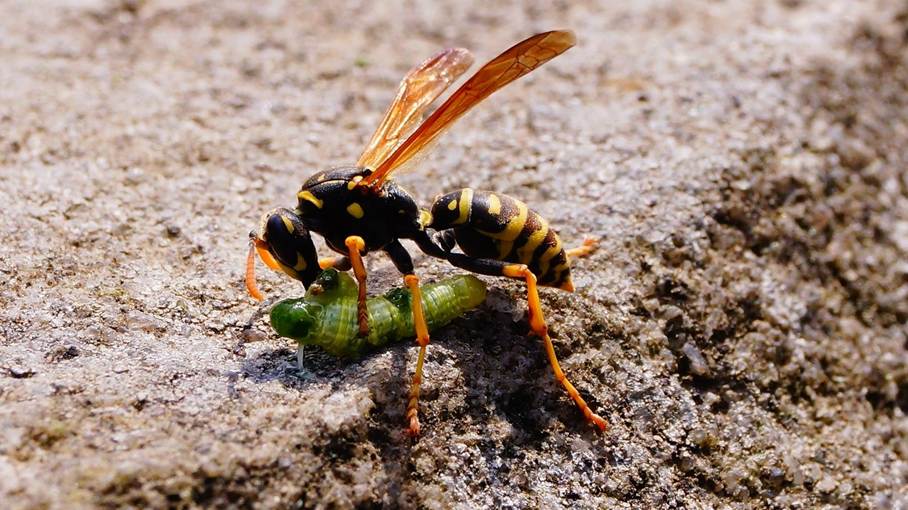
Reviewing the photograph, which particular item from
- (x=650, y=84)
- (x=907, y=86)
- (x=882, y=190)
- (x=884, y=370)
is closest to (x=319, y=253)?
(x=650, y=84)

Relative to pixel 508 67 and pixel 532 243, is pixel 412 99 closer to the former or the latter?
pixel 508 67

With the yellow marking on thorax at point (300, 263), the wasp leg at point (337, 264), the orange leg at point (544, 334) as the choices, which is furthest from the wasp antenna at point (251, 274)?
the orange leg at point (544, 334)

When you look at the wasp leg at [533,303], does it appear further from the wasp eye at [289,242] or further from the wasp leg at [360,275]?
the wasp eye at [289,242]

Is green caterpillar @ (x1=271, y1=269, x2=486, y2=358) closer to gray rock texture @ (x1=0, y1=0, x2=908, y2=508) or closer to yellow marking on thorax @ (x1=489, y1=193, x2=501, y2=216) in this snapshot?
gray rock texture @ (x1=0, y1=0, x2=908, y2=508)

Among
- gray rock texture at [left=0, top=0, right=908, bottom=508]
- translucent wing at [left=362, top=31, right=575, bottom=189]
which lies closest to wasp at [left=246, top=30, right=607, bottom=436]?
translucent wing at [left=362, top=31, right=575, bottom=189]

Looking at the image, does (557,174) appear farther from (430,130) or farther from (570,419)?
(570,419)

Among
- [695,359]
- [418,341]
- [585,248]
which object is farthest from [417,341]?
[695,359]
